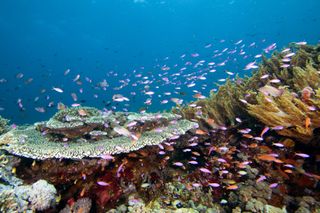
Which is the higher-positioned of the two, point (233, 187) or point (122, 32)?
point (122, 32)

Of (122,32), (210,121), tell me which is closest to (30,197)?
(210,121)

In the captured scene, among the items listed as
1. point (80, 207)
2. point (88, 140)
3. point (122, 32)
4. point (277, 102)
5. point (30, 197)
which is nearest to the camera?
point (30, 197)

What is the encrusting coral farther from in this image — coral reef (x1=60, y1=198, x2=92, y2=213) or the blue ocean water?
the blue ocean water

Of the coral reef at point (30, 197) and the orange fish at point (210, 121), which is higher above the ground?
the orange fish at point (210, 121)

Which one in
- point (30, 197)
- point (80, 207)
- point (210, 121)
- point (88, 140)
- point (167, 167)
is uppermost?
point (210, 121)

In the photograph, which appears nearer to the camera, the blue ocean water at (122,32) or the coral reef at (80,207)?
the coral reef at (80,207)

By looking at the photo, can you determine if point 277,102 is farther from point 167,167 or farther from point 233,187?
point 167,167

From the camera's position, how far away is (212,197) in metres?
5.20

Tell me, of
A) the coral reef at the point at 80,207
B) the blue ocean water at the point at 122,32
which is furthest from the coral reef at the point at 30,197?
the blue ocean water at the point at 122,32

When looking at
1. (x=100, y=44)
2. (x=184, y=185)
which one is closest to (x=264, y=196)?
(x=184, y=185)

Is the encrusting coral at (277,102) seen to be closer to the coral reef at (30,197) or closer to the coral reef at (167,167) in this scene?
the coral reef at (167,167)

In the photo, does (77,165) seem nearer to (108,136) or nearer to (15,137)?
(108,136)

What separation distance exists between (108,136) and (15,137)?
2.17 meters

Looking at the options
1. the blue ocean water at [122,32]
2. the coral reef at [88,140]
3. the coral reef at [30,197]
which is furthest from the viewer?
the blue ocean water at [122,32]
